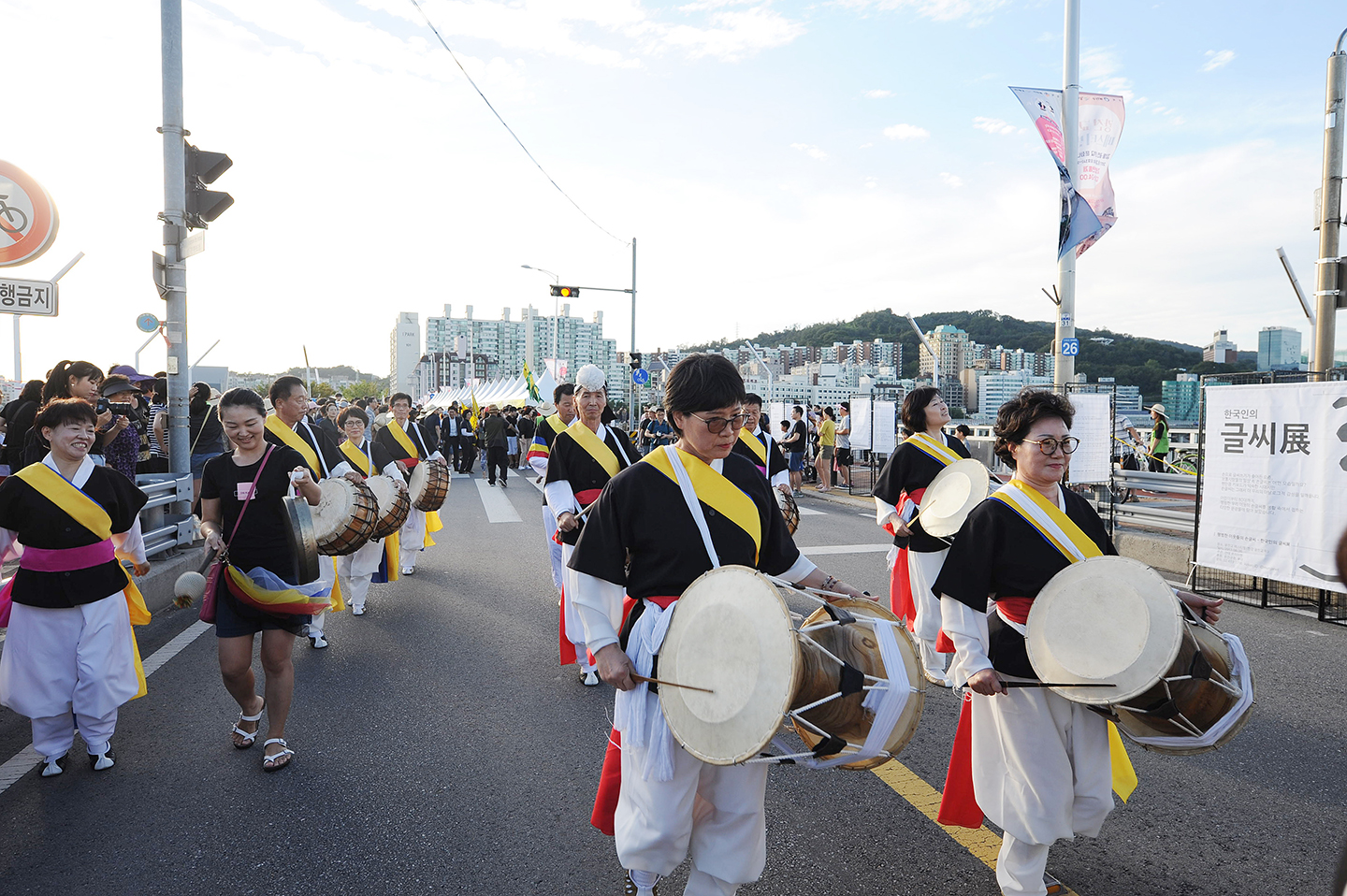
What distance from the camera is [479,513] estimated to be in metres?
13.3

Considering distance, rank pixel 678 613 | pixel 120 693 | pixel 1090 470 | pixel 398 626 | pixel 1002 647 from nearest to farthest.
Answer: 1. pixel 678 613
2. pixel 1002 647
3. pixel 120 693
4. pixel 398 626
5. pixel 1090 470

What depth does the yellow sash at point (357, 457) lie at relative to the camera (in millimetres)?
7242

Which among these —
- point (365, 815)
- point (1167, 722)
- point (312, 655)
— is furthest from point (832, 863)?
point (312, 655)

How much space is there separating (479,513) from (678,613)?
38.0 feet

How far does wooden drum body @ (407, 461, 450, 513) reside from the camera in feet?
24.6

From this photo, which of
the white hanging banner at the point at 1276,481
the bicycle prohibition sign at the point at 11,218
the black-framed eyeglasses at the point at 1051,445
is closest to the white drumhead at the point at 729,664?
the black-framed eyeglasses at the point at 1051,445

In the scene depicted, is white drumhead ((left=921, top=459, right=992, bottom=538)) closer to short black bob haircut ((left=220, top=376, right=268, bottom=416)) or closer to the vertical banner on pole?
short black bob haircut ((left=220, top=376, right=268, bottom=416))

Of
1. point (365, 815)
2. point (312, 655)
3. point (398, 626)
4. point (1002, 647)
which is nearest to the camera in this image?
point (1002, 647)

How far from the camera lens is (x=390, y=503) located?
18.3 ft

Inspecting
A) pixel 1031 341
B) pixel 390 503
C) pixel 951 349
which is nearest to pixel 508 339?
pixel 951 349

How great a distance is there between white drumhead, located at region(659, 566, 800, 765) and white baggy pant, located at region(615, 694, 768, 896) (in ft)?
0.53

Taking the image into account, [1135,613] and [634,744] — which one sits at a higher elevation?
[1135,613]

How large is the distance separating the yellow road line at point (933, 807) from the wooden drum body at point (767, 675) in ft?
3.77

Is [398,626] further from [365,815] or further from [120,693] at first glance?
[365,815]
